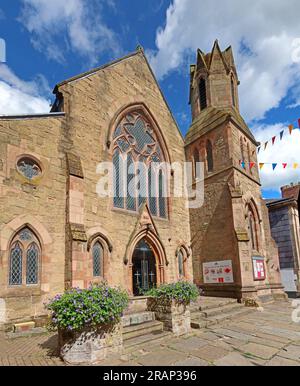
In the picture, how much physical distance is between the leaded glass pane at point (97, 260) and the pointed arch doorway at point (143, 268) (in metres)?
2.22

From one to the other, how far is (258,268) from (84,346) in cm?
1173

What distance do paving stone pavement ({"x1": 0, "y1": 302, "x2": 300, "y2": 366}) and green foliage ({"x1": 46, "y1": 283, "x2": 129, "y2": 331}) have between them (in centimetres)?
82

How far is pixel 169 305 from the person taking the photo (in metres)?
8.67

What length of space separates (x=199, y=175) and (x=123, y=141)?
539 centimetres

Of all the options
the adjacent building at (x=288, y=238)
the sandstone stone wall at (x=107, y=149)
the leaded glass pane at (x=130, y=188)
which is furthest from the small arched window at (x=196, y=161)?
the adjacent building at (x=288, y=238)

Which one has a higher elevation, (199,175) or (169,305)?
(199,175)

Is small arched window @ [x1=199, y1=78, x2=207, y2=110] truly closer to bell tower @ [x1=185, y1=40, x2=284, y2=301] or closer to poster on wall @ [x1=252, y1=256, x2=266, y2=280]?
bell tower @ [x1=185, y1=40, x2=284, y2=301]

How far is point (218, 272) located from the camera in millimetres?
14836

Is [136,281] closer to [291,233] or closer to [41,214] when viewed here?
[41,214]

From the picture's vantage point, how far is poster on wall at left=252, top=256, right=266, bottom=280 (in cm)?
1493

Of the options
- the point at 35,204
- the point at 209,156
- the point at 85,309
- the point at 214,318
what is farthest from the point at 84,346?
the point at 209,156

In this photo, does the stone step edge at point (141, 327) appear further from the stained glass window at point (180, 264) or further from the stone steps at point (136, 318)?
the stained glass window at point (180, 264)
